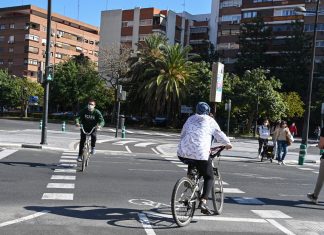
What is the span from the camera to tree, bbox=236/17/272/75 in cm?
7044

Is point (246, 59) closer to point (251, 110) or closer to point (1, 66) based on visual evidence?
point (251, 110)

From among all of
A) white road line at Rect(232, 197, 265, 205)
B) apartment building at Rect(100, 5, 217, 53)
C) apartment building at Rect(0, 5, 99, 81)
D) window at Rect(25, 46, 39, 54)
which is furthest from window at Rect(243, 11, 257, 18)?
white road line at Rect(232, 197, 265, 205)

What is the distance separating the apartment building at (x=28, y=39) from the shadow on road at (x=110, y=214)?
97063 mm

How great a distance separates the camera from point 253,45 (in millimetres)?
71500

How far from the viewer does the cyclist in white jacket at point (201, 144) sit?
7.23 meters

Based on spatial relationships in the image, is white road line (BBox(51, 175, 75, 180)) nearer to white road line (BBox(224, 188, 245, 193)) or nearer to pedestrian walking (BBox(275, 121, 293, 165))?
white road line (BBox(224, 188, 245, 193))

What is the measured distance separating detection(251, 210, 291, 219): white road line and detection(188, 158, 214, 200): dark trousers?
4.23 feet

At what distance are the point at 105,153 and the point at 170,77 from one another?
36.0m

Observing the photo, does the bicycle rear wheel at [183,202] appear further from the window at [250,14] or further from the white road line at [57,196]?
the window at [250,14]

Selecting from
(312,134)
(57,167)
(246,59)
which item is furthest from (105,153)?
(246,59)

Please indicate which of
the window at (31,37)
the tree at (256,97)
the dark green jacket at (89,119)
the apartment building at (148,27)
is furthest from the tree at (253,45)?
the dark green jacket at (89,119)

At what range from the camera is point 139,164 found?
15547mm

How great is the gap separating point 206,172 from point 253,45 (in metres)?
66.5

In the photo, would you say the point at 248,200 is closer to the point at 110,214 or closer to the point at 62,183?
the point at 110,214
